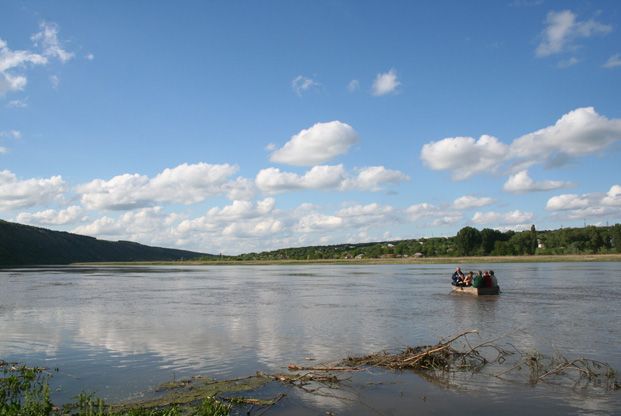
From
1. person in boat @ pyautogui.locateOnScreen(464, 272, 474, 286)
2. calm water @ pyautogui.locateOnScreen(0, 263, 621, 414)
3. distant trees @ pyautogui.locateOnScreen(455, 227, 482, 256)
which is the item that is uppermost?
distant trees @ pyautogui.locateOnScreen(455, 227, 482, 256)

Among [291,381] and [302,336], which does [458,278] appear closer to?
[302,336]

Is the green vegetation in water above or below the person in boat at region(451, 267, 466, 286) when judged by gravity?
below

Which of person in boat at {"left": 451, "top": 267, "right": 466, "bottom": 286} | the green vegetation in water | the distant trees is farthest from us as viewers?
the distant trees

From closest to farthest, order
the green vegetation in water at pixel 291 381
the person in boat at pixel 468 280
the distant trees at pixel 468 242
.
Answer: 1. the green vegetation in water at pixel 291 381
2. the person in boat at pixel 468 280
3. the distant trees at pixel 468 242

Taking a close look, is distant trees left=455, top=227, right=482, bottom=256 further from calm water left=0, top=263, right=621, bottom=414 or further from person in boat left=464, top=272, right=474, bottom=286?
calm water left=0, top=263, right=621, bottom=414

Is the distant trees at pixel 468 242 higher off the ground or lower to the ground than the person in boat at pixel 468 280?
higher

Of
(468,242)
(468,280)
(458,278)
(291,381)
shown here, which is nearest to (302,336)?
(291,381)

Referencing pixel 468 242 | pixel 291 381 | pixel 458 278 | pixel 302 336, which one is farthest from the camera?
pixel 468 242

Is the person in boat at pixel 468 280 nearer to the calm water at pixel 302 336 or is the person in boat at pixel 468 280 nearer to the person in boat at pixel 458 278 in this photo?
the person in boat at pixel 458 278

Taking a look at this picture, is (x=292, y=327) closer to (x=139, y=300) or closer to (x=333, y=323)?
(x=333, y=323)

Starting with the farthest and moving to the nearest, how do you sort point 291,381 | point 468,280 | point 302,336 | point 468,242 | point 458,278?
point 468,242
point 458,278
point 468,280
point 302,336
point 291,381

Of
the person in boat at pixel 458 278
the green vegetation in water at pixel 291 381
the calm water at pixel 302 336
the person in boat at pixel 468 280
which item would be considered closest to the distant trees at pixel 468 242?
the person in boat at pixel 458 278

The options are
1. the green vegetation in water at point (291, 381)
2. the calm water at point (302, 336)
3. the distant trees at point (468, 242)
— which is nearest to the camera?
the green vegetation in water at point (291, 381)

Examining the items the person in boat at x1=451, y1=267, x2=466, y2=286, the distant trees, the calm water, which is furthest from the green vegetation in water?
the distant trees
